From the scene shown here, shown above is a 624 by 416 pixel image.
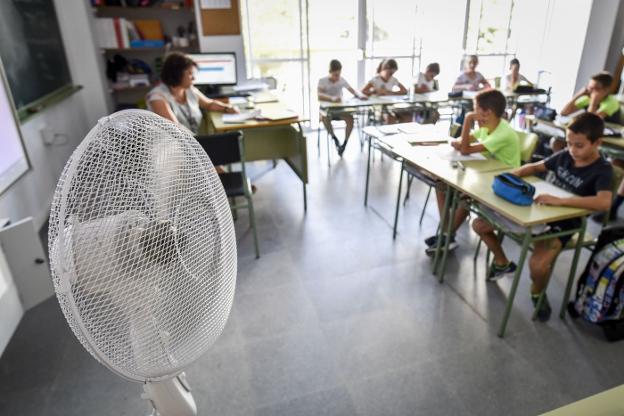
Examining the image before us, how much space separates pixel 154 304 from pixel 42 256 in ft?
5.55

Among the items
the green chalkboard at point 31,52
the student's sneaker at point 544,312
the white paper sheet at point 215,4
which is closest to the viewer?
the student's sneaker at point 544,312

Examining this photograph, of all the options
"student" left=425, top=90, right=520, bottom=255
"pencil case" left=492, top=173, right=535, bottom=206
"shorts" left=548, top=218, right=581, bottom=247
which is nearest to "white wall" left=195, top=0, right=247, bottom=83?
"student" left=425, top=90, right=520, bottom=255

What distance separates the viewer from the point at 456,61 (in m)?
6.04

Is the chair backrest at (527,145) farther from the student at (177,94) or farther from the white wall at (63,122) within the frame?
the white wall at (63,122)

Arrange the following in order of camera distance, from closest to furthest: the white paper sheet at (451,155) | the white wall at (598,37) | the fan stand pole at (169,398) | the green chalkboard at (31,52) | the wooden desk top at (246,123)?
1. the fan stand pole at (169,398)
2. the white paper sheet at (451,155)
3. the green chalkboard at (31,52)
4. the wooden desk top at (246,123)
5. the white wall at (598,37)

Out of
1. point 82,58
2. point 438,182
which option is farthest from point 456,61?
point 82,58

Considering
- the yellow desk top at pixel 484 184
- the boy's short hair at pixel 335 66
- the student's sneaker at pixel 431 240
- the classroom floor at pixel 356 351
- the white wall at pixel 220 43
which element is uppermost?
the white wall at pixel 220 43

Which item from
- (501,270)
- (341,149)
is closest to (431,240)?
(501,270)

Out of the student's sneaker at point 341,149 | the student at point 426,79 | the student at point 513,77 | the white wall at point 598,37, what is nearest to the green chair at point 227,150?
the student's sneaker at point 341,149

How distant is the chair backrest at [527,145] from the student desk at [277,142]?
1.44 metres

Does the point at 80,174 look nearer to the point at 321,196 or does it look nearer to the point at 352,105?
the point at 321,196

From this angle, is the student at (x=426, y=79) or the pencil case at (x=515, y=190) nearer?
the pencil case at (x=515, y=190)

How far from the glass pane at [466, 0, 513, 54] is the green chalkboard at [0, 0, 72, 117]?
17.3 ft

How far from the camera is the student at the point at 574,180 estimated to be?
172 centimetres
